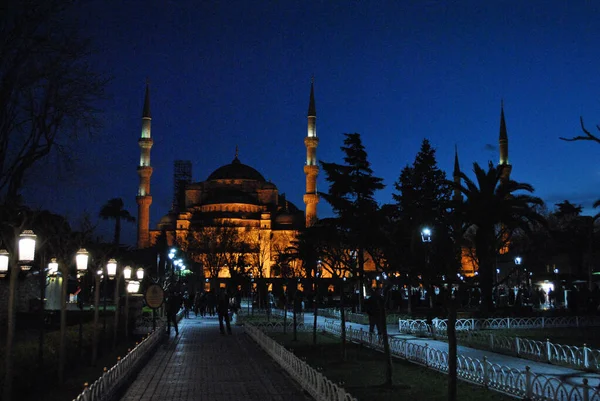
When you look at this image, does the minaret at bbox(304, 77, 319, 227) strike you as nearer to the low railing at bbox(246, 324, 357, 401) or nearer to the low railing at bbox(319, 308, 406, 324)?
the low railing at bbox(319, 308, 406, 324)

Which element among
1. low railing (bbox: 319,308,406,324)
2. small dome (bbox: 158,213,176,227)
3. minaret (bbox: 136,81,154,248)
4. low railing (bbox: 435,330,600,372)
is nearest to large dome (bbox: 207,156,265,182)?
small dome (bbox: 158,213,176,227)

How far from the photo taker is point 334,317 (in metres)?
32.7

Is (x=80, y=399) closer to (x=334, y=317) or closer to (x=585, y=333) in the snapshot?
(x=585, y=333)

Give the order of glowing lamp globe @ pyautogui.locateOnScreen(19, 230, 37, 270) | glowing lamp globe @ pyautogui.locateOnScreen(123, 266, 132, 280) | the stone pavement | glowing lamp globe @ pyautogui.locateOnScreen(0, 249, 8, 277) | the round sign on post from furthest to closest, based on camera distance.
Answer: the round sign on post < glowing lamp globe @ pyautogui.locateOnScreen(123, 266, 132, 280) < the stone pavement < glowing lamp globe @ pyautogui.locateOnScreen(0, 249, 8, 277) < glowing lamp globe @ pyautogui.locateOnScreen(19, 230, 37, 270)

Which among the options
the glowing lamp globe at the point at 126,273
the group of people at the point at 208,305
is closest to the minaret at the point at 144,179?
the group of people at the point at 208,305

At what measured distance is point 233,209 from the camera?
3519 inches

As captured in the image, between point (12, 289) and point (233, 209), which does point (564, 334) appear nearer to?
point (12, 289)

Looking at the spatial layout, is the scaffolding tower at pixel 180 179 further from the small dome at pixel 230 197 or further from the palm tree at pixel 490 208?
the palm tree at pixel 490 208

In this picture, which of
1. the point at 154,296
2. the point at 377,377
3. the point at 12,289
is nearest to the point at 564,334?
the point at 377,377

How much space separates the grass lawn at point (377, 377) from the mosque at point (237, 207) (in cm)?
4372

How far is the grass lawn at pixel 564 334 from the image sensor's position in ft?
61.0

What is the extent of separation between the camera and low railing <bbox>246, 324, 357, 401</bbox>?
8531mm

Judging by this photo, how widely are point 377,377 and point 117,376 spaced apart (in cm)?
455

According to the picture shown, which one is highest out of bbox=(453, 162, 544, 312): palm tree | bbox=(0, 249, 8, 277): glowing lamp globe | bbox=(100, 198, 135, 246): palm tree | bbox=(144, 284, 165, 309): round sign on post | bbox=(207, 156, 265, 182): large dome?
bbox=(207, 156, 265, 182): large dome
